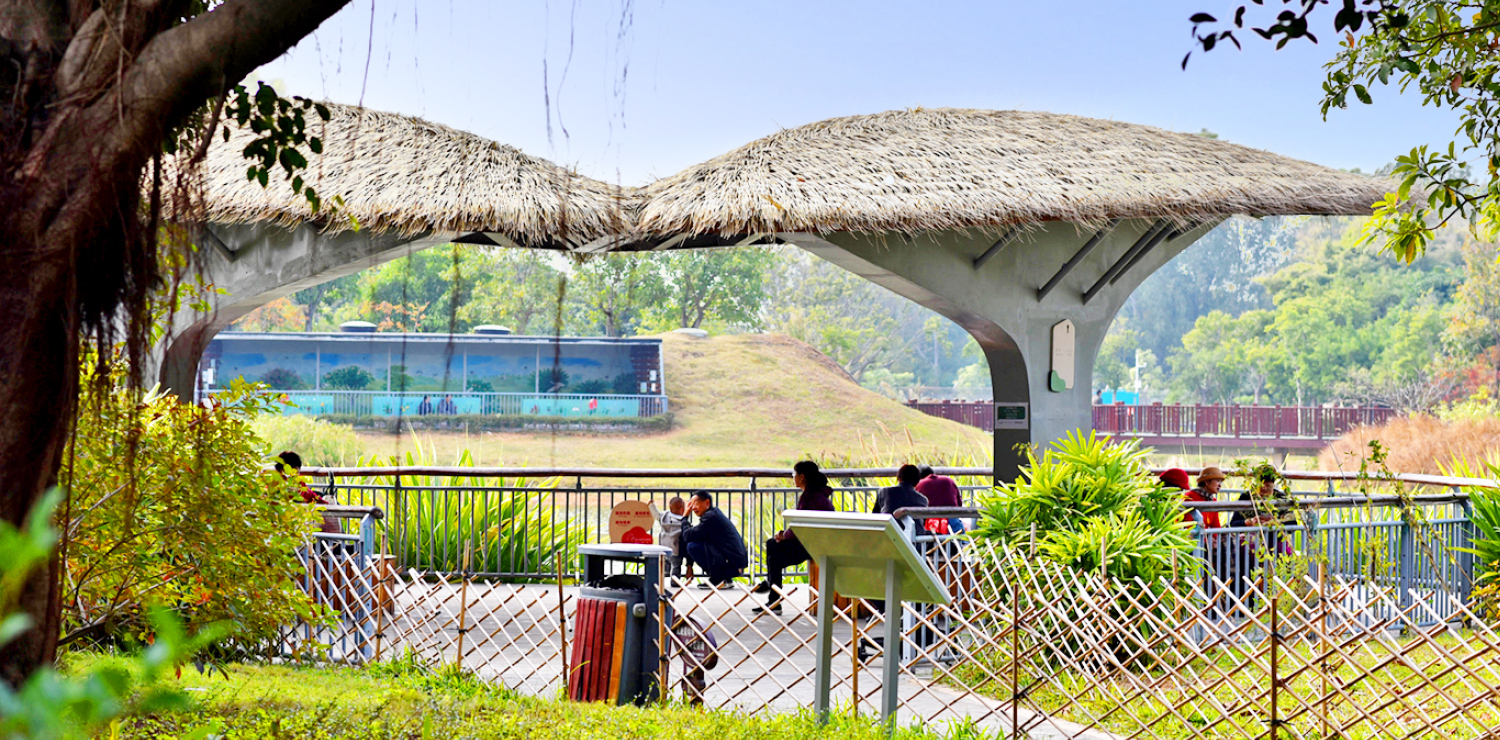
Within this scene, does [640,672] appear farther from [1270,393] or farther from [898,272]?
[1270,393]

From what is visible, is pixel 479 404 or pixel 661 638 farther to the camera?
pixel 479 404

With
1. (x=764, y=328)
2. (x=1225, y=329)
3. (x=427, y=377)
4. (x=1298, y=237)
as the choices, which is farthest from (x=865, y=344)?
(x=1298, y=237)

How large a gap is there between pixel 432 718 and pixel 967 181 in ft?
19.5

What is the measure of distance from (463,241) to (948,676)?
202 inches

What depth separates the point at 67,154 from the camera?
2727 millimetres

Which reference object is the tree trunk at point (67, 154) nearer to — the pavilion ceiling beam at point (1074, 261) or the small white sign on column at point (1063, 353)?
the pavilion ceiling beam at point (1074, 261)

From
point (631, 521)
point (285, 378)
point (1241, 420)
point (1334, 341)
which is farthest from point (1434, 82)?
point (1334, 341)

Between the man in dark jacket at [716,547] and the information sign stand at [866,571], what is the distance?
4380 mm

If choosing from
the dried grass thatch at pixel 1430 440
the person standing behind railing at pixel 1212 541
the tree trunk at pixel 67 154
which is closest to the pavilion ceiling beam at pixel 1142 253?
the person standing behind railing at pixel 1212 541

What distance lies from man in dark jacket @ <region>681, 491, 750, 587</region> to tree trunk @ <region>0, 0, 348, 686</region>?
20.6 feet

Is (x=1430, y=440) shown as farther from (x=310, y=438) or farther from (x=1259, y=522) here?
(x=310, y=438)

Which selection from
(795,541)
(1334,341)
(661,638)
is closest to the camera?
(661,638)

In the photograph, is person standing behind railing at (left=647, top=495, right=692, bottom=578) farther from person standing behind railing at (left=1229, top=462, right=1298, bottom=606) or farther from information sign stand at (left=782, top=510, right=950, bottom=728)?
information sign stand at (left=782, top=510, right=950, bottom=728)

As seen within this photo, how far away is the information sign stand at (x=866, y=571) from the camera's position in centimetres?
418
